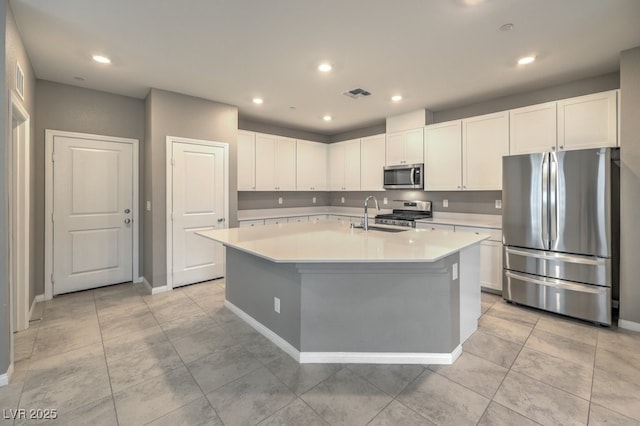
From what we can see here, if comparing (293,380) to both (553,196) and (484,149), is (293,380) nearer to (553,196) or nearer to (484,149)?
(553,196)

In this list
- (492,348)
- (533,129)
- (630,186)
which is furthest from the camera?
(533,129)

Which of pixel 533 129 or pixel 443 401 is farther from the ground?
pixel 533 129

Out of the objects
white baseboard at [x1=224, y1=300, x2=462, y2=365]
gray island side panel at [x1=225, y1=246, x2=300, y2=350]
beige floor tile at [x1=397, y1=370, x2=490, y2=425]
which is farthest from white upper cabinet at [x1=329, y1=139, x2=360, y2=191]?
beige floor tile at [x1=397, y1=370, x2=490, y2=425]

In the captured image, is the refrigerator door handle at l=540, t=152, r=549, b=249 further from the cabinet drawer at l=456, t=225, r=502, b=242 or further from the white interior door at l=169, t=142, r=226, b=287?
the white interior door at l=169, t=142, r=226, b=287

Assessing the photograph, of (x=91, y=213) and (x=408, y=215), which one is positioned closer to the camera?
(x=91, y=213)

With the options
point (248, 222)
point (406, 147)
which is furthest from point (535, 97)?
point (248, 222)

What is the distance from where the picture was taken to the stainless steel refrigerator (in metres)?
2.86

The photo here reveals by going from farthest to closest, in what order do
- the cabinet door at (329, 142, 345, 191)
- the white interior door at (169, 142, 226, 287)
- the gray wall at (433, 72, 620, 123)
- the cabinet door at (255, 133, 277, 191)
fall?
the cabinet door at (329, 142, 345, 191)
the cabinet door at (255, 133, 277, 191)
the white interior door at (169, 142, 226, 287)
the gray wall at (433, 72, 620, 123)

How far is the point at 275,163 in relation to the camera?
538cm

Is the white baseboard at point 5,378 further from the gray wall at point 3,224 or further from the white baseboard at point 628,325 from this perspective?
the white baseboard at point 628,325

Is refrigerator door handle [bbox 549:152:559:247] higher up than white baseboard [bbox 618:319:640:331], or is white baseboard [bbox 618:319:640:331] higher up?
refrigerator door handle [bbox 549:152:559:247]

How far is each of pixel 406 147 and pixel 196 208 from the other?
339 centimetres

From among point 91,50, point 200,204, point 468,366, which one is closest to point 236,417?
point 468,366

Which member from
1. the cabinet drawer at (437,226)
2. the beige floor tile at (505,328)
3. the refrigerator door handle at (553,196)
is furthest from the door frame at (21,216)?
the refrigerator door handle at (553,196)
